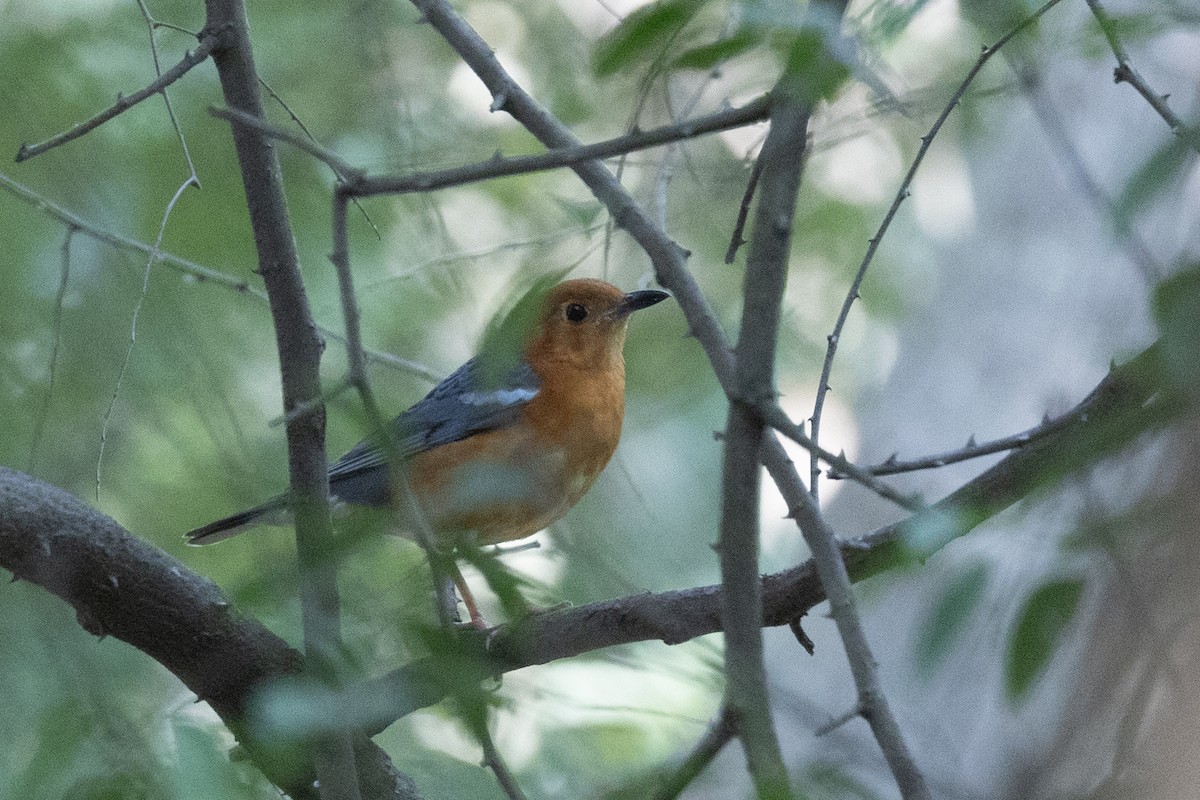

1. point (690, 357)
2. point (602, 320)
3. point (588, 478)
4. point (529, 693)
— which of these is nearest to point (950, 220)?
point (690, 357)

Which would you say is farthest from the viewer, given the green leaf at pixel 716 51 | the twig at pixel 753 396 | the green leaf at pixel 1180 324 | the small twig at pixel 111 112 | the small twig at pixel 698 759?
the small twig at pixel 111 112

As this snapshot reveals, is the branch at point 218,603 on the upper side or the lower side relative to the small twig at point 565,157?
upper

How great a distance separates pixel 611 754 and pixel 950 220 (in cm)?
453

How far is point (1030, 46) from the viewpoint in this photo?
254 cm

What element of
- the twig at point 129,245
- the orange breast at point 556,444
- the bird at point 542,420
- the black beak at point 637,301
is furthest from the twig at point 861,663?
the black beak at point 637,301

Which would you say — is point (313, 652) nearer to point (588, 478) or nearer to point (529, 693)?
point (529, 693)

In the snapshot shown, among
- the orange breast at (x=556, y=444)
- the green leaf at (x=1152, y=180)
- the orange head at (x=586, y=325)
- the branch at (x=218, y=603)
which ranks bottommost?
the green leaf at (x=1152, y=180)

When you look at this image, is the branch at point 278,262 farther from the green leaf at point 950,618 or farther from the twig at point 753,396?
the green leaf at point 950,618

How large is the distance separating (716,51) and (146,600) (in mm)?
2129

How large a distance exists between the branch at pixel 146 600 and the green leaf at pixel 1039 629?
177 centimetres

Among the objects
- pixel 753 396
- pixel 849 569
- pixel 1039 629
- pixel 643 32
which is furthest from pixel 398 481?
pixel 849 569

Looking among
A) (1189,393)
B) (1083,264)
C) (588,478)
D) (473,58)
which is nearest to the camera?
(1189,393)

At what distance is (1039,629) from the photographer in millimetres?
1694

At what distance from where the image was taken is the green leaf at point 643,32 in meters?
1.71
